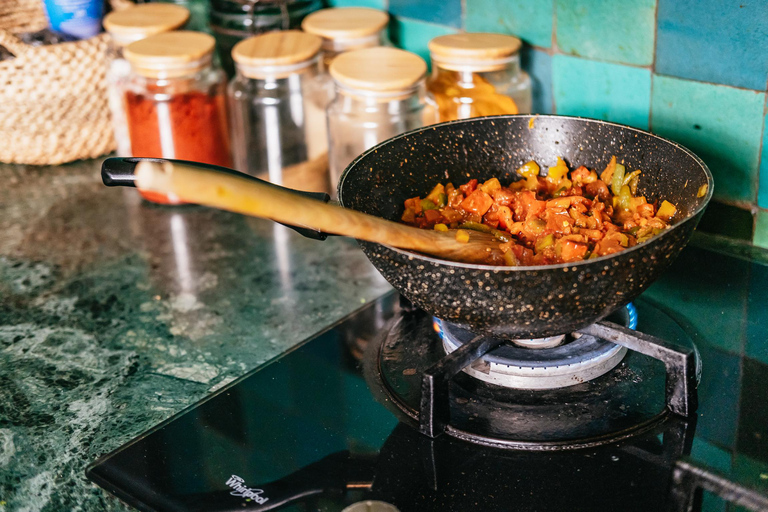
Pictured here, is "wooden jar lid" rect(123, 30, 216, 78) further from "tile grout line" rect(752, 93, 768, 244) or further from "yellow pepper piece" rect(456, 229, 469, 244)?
"tile grout line" rect(752, 93, 768, 244)

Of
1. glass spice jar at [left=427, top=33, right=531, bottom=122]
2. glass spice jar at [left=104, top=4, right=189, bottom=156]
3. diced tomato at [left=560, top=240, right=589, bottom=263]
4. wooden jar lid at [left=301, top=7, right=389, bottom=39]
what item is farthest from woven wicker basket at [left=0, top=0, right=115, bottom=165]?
diced tomato at [left=560, top=240, right=589, bottom=263]

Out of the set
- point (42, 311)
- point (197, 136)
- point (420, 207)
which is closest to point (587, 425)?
point (420, 207)

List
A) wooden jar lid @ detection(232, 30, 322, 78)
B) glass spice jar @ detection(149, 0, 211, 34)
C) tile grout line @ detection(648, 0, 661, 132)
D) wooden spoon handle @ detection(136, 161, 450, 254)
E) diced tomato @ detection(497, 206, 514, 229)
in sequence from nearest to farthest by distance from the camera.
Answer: wooden spoon handle @ detection(136, 161, 450, 254), diced tomato @ detection(497, 206, 514, 229), tile grout line @ detection(648, 0, 661, 132), wooden jar lid @ detection(232, 30, 322, 78), glass spice jar @ detection(149, 0, 211, 34)

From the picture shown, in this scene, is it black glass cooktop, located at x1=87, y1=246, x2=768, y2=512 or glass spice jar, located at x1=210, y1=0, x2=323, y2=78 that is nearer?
black glass cooktop, located at x1=87, y1=246, x2=768, y2=512

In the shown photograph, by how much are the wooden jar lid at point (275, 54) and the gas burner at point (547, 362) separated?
2.11 ft

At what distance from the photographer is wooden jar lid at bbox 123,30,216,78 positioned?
127cm

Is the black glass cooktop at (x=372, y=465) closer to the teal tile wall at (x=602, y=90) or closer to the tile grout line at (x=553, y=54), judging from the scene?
the teal tile wall at (x=602, y=90)

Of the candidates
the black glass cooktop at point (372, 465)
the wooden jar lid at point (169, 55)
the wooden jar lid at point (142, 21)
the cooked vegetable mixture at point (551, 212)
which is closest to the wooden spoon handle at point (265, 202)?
the cooked vegetable mixture at point (551, 212)

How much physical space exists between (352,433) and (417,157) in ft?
1.23

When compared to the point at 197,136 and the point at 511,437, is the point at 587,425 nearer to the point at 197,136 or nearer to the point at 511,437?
the point at 511,437

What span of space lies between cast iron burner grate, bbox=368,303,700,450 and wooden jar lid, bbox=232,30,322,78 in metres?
0.61

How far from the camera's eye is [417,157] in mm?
991

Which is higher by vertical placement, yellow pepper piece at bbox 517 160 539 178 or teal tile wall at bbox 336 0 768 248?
teal tile wall at bbox 336 0 768 248

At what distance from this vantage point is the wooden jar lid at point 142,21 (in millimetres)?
1397
